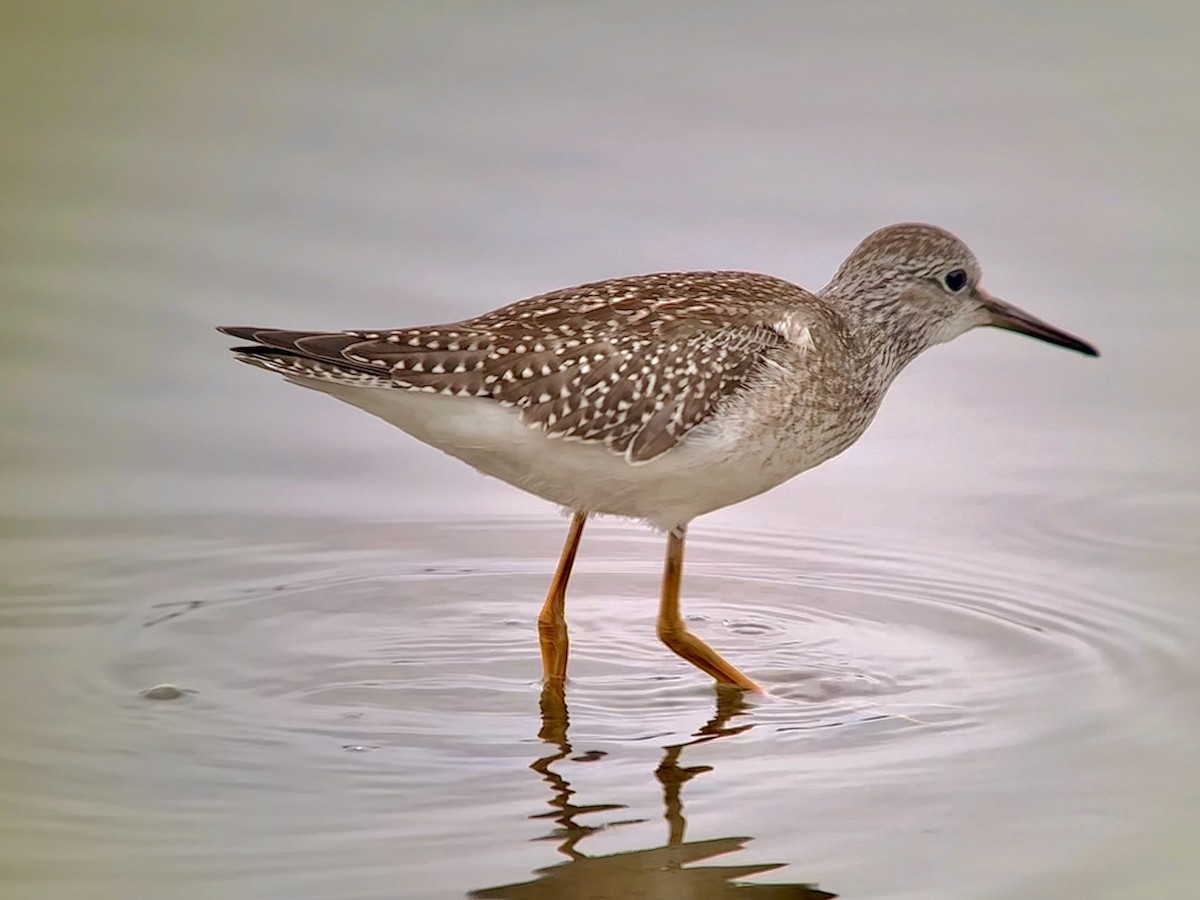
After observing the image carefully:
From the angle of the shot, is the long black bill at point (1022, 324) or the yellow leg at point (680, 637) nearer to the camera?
the yellow leg at point (680, 637)

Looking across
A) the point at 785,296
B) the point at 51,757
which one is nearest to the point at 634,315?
the point at 785,296

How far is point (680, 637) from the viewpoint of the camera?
8133 mm

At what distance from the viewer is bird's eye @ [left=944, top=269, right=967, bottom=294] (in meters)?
8.64

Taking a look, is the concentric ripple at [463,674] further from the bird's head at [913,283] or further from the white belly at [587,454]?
the bird's head at [913,283]

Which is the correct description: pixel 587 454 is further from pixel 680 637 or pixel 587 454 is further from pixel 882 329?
pixel 882 329

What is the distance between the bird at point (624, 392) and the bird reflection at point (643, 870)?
137 cm

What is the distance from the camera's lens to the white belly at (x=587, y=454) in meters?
7.64

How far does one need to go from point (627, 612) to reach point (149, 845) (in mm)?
3302

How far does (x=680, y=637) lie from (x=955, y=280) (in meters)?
2.12

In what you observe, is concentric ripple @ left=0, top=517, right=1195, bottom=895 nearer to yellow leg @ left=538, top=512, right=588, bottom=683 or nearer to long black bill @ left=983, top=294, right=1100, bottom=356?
yellow leg @ left=538, top=512, right=588, bottom=683

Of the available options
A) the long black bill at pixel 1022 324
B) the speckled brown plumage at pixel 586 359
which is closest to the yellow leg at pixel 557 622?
the speckled brown plumage at pixel 586 359

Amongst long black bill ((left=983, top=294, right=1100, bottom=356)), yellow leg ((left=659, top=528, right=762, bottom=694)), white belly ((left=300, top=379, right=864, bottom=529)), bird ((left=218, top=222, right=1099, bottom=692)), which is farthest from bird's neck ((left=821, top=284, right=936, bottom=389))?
yellow leg ((left=659, top=528, right=762, bottom=694))

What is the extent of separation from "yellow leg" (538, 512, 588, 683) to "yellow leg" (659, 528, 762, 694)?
1.38 feet

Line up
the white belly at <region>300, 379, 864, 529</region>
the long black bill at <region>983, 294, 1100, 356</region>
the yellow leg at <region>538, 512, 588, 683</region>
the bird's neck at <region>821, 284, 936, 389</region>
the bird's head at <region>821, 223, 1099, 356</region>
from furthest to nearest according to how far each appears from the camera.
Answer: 1. the long black bill at <region>983, 294, 1100, 356</region>
2. the bird's head at <region>821, 223, 1099, 356</region>
3. the bird's neck at <region>821, 284, 936, 389</region>
4. the yellow leg at <region>538, 512, 588, 683</region>
5. the white belly at <region>300, 379, 864, 529</region>
